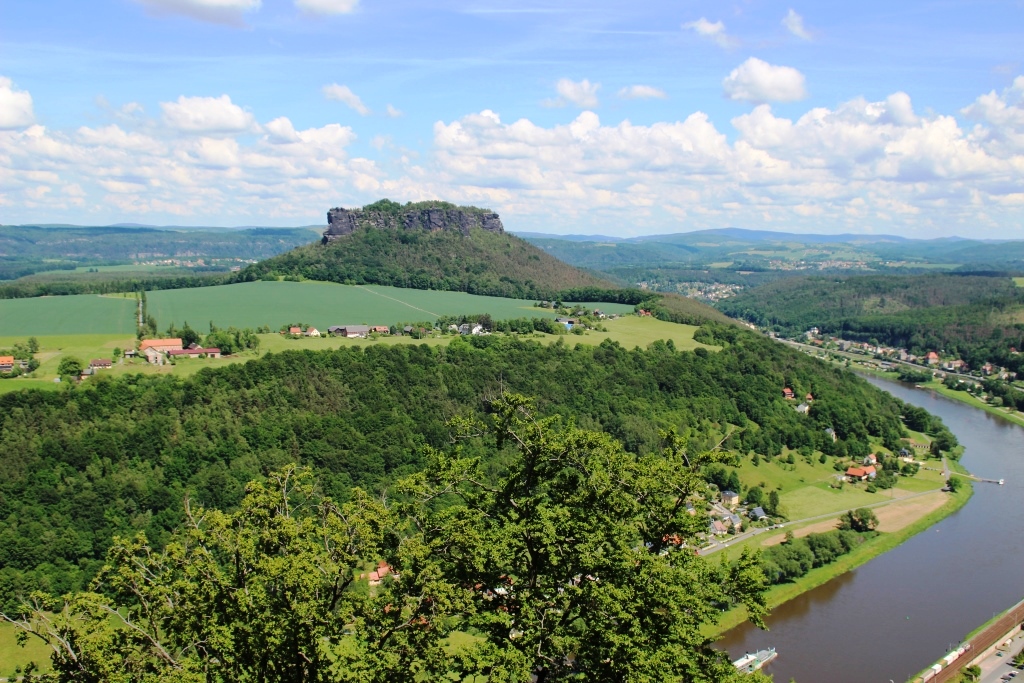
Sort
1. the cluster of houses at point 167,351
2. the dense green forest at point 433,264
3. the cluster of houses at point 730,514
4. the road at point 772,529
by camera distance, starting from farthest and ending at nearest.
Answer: the dense green forest at point 433,264 < the cluster of houses at point 167,351 < the cluster of houses at point 730,514 < the road at point 772,529

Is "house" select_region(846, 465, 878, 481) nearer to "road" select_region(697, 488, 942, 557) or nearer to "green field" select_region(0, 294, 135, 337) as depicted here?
"road" select_region(697, 488, 942, 557)

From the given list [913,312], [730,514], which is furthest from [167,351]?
[913,312]

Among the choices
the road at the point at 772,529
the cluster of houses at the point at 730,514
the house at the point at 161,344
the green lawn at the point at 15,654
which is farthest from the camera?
the house at the point at 161,344

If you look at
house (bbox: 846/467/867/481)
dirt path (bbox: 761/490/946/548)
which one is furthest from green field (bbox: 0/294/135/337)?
house (bbox: 846/467/867/481)

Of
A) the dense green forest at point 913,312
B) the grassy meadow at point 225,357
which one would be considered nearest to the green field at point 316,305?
the grassy meadow at point 225,357

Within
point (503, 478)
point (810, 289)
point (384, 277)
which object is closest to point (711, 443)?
point (503, 478)

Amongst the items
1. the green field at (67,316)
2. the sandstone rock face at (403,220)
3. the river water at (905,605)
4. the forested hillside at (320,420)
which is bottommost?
the river water at (905,605)

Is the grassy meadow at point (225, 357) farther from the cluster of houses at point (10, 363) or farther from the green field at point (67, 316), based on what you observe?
the green field at point (67, 316)
